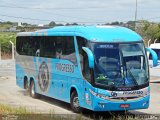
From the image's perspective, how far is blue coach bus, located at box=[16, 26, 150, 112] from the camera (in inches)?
612

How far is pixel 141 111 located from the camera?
17938mm

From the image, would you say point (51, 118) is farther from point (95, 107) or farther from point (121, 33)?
point (121, 33)

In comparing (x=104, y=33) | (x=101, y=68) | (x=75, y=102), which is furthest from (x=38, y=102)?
(x=101, y=68)

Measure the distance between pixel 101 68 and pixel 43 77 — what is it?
5.63m

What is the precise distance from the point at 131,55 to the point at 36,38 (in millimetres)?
6680

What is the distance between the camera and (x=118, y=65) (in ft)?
51.8

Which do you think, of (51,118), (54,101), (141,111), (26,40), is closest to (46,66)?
(54,101)

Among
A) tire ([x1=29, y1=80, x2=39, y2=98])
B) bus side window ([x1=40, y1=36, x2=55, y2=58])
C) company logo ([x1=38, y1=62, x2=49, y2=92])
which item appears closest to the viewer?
bus side window ([x1=40, y1=36, x2=55, y2=58])

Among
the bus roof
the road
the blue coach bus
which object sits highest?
the bus roof

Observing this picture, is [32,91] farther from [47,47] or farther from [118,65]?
[118,65]

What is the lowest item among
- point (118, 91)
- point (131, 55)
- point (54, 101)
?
point (54, 101)

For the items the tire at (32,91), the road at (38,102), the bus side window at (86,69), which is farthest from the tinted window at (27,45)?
the bus side window at (86,69)

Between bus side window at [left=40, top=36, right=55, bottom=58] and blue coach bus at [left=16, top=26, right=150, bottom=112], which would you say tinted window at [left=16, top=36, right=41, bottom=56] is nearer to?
bus side window at [left=40, top=36, right=55, bottom=58]

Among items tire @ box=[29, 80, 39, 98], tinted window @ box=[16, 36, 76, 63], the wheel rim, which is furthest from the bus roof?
tire @ box=[29, 80, 39, 98]
